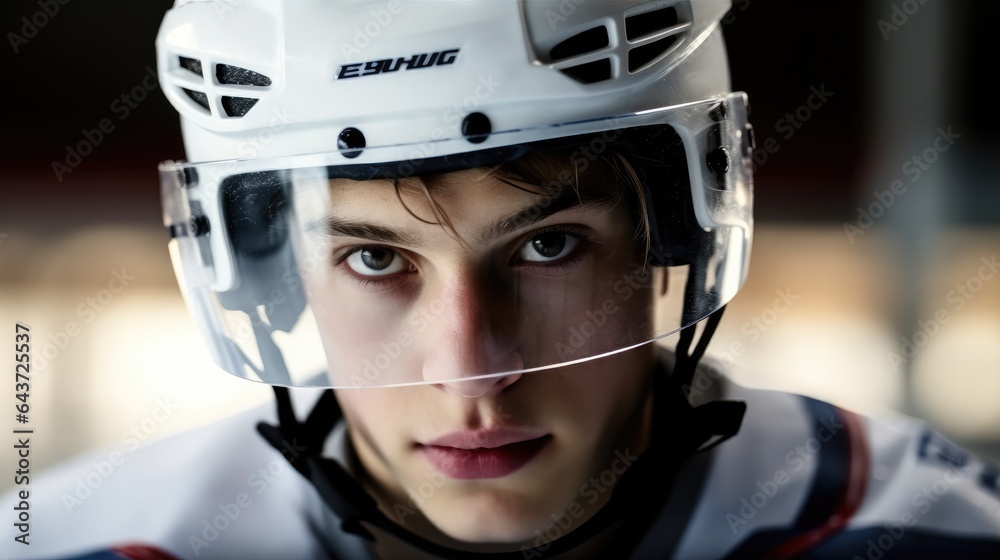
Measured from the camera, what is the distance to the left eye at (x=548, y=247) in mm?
1071

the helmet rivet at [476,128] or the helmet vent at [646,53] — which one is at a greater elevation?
the helmet vent at [646,53]

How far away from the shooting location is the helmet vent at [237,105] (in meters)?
1.09

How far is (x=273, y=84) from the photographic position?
1052mm

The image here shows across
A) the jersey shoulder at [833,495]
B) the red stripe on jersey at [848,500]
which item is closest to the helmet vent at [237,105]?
the jersey shoulder at [833,495]

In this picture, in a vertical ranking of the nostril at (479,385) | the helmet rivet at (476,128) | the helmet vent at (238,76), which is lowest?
the nostril at (479,385)

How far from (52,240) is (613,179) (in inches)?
155
